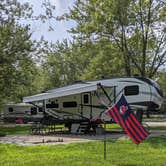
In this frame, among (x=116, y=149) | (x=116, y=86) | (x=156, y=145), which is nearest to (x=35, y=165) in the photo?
(x=116, y=149)

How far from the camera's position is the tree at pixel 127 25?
27.1 meters

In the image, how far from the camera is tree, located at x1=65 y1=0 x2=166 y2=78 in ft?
88.8

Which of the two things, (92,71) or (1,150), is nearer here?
(1,150)

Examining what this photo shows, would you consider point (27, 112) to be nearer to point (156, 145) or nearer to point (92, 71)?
point (92, 71)

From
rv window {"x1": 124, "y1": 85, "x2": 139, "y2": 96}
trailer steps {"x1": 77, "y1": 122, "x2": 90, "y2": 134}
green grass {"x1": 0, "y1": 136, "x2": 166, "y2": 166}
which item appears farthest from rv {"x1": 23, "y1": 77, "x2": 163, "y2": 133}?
green grass {"x1": 0, "y1": 136, "x2": 166, "y2": 166}

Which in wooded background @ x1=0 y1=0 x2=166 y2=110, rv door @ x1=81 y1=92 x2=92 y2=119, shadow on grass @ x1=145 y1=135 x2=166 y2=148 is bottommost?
shadow on grass @ x1=145 y1=135 x2=166 y2=148

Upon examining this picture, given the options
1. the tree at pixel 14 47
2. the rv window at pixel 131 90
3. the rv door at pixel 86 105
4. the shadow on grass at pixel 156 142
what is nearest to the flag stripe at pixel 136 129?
the shadow on grass at pixel 156 142

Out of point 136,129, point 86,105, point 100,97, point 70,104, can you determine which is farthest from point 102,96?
point 136,129

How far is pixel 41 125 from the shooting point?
26.5m

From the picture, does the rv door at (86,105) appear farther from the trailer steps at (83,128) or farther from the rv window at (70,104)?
the rv window at (70,104)

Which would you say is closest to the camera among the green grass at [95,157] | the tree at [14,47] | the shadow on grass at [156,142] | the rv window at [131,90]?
the green grass at [95,157]

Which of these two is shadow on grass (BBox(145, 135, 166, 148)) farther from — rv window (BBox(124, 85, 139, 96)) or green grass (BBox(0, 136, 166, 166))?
rv window (BBox(124, 85, 139, 96))

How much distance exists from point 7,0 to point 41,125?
12.0 metres

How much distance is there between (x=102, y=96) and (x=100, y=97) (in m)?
0.14
